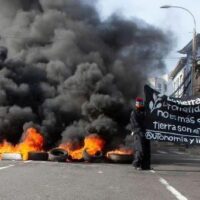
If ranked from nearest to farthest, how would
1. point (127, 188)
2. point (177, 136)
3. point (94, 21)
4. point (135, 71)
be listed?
point (127, 188) → point (177, 136) → point (135, 71) → point (94, 21)

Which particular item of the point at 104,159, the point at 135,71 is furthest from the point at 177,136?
the point at 135,71

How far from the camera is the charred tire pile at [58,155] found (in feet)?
60.4

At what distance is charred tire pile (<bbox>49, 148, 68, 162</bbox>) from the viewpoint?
18.4 m

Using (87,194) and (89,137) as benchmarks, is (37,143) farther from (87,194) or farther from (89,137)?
(87,194)

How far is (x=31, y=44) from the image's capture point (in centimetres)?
2655

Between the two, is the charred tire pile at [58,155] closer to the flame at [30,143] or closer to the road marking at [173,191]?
the flame at [30,143]

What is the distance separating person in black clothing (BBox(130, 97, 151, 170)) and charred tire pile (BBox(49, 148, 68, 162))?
13.4 feet

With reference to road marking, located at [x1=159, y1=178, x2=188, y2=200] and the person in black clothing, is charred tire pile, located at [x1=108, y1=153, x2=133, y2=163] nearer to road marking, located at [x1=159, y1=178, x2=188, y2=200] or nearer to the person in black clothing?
the person in black clothing

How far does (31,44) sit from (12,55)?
1142mm

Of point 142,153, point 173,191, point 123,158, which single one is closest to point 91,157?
point 123,158

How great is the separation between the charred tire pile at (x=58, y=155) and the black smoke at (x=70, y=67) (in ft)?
5.77

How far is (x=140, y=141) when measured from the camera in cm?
1501

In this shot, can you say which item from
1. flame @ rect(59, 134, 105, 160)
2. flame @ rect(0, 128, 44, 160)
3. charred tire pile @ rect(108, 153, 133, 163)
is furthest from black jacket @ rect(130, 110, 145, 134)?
flame @ rect(0, 128, 44, 160)

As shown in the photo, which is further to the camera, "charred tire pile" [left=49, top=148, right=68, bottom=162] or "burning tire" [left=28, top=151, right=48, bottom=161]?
"burning tire" [left=28, top=151, right=48, bottom=161]
